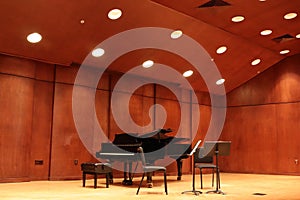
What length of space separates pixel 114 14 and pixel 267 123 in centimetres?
667

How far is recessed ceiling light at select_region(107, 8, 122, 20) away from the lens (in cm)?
662

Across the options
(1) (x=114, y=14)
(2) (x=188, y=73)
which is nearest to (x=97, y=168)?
(1) (x=114, y=14)

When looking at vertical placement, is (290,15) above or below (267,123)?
above

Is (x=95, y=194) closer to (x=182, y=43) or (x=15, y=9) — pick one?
(x=15, y=9)

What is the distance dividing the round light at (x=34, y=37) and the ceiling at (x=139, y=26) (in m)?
0.10

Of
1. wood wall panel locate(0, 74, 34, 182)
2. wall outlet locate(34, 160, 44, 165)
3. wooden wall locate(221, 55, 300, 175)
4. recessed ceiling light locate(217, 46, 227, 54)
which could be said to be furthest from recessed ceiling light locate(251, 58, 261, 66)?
wall outlet locate(34, 160, 44, 165)

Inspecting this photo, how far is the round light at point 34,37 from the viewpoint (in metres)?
6.87

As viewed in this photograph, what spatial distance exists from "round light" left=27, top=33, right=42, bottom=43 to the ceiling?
0.33 feet

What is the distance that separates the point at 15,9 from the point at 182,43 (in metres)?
3.81

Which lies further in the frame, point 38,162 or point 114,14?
point 38,162

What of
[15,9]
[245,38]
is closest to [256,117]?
[245,38]

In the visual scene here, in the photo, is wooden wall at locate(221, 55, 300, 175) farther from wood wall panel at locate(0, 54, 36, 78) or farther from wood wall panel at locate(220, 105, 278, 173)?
wood wall panel at locate(0, 54, 36, 78)

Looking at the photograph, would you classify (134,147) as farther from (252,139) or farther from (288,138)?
(288,138)

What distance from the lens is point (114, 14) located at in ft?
22.1
